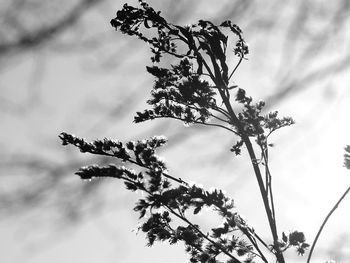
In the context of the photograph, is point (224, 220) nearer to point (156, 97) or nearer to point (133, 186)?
point (133, 186)

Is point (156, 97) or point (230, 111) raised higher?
point (156, 97)

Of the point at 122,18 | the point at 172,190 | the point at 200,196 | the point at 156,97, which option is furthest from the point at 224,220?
the point at 122,18

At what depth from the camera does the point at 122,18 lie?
13.9 ft


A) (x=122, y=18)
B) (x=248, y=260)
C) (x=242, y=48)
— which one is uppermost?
(x=122, y=18)

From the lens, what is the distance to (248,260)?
3.89 metres

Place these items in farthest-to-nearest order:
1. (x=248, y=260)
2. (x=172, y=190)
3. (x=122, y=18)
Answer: (x=122, y=18) → (x=248, y=260) → (x=172, y=190)

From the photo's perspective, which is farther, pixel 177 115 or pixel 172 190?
pixel 177 115

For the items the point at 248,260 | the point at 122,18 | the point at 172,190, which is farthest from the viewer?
the point at 122,18

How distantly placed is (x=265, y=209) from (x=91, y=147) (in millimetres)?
1912

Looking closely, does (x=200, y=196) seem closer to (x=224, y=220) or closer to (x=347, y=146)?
(x=224, y=220)

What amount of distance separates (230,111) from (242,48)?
81 centimetres

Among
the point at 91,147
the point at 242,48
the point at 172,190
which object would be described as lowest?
the point at 172,190

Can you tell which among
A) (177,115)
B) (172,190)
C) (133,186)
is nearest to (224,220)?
(172,190)

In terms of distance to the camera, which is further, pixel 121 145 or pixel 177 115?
pixel 177 115
